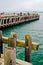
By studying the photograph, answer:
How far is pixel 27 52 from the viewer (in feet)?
31.0

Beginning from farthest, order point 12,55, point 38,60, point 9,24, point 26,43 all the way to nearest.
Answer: point 9,24
point 38,60
point 26,43
point 12,55

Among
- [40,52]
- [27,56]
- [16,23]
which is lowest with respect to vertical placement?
[16,23]

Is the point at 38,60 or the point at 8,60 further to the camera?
the point at 38,60

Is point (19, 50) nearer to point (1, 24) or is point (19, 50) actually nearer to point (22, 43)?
point (22, 43)

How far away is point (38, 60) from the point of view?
54.4ft

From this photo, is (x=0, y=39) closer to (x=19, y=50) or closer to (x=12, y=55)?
(x=12, y=55)

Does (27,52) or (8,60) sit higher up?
(8,60)

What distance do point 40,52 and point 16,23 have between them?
107 feet

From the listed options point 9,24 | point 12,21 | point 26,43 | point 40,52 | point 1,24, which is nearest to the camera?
point 26,43

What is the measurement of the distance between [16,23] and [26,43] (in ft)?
140

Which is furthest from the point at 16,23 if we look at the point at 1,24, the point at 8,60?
the point at 8,60

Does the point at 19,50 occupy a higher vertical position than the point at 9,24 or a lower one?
higher

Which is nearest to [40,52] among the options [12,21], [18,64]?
[18,64]

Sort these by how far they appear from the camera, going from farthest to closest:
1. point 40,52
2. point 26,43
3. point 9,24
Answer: point 9,24
point 40,52
point 26,43
